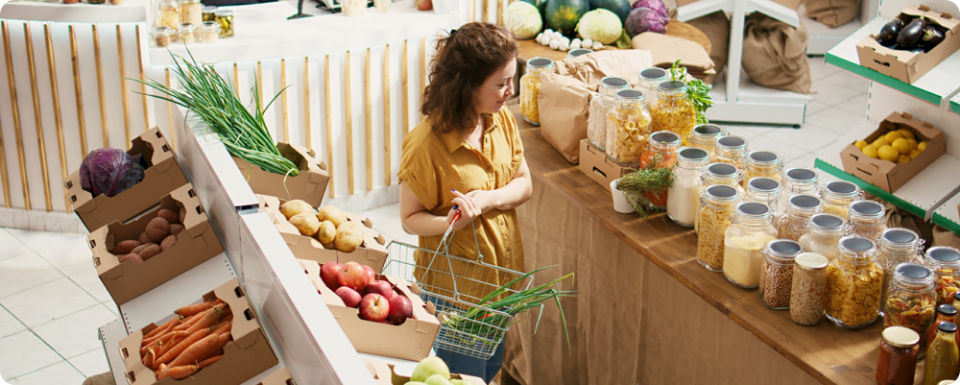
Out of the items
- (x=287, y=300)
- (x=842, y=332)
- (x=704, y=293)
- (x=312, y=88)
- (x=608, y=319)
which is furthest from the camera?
(x=312, y=88)

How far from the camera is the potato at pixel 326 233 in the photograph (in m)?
2.12

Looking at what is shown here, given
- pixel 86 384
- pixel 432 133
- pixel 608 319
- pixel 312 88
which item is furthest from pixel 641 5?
pixel 86 384

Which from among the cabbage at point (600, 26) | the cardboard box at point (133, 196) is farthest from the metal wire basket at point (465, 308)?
the cabbage at point (600, 26)

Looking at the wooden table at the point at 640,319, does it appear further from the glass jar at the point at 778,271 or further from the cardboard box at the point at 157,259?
the cardboard box at the point at 157,259

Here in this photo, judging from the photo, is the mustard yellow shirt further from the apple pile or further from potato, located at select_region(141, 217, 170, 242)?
potato, located at select_region(141, 217, 170, 242)

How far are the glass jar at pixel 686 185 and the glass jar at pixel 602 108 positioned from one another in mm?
378

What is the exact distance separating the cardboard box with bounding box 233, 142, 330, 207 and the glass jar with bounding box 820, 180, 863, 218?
1.45 metres

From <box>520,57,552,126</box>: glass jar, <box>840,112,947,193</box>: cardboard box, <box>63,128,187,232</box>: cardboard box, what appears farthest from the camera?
<box>520,57,552,126</box>: glass jar

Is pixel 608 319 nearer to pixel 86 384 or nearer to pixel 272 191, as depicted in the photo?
pixel 272 191

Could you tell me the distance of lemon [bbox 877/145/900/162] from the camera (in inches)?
120

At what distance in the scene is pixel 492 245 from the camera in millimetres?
2484

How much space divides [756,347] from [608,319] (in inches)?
29.5

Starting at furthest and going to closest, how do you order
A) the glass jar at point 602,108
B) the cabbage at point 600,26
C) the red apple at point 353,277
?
the cabbage at point 600,26
the glass jar at point 602,108
the red apple at point 353,277

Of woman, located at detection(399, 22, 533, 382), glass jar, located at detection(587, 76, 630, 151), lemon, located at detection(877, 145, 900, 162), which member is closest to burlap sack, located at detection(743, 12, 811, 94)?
lemon, located at detection(877, 145, 900, 162)
